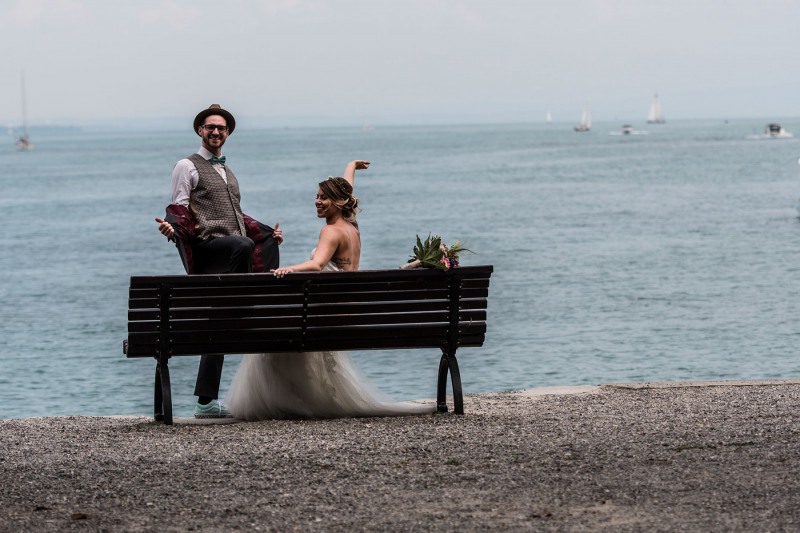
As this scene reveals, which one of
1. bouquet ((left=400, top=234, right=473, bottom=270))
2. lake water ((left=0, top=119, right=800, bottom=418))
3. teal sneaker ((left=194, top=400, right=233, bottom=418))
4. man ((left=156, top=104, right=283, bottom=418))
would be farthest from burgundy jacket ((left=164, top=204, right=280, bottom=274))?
lake water ((left=0, top=119, right=800, bottom=418))

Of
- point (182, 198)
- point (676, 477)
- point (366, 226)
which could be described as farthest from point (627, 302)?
point (366, 226)

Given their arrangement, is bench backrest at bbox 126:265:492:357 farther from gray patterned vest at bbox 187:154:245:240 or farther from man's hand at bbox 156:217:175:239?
gray patterned vest at bbox 187:154:245:240

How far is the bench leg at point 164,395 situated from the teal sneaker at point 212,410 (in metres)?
0.26

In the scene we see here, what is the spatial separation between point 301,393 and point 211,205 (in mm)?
1238

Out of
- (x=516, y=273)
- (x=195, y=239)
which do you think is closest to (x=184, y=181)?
(x=195, y=239)

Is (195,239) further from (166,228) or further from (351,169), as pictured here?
(351,169)

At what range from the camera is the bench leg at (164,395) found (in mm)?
7578

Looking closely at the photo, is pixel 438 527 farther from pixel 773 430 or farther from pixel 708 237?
pixel 708 237

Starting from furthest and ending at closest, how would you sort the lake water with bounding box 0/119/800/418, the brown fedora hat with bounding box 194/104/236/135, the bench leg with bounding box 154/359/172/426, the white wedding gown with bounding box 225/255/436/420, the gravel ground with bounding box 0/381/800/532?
the lake water with bounding box 0/119/800/418 < the brown fedora hat with bounding box 194/104/236/135 < the white wedding gown with bounding box 225/255/436/420 < the bench leg with bounding box 154/359/172/426 < the gravel ground with bounding box 0/381/800/532

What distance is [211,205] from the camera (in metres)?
8.08

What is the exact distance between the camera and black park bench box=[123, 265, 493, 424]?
7465 millimetres

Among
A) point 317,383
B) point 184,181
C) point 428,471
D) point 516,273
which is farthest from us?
point 516,273

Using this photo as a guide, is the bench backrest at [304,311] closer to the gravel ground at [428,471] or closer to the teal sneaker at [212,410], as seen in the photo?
the gravel ground at [428,471]

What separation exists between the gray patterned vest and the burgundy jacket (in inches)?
2.4
